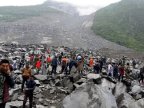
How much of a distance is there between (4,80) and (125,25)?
354 ft

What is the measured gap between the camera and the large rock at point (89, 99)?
688 inches

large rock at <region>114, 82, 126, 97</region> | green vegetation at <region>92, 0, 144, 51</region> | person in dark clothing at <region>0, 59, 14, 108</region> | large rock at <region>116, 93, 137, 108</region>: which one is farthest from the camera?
green vegetation at <region>92, 0, 144, 51</region>

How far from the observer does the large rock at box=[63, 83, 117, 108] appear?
17.5m

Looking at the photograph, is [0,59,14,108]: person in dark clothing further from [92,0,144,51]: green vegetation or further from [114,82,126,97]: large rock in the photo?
[92,0,144,51]: green vegetation

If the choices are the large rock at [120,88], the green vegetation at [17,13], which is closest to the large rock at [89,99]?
the large rock at [120,88]

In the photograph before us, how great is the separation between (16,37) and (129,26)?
4907 cm

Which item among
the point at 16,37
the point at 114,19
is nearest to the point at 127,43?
the point at 16,37

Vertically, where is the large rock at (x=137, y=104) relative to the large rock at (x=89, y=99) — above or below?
below

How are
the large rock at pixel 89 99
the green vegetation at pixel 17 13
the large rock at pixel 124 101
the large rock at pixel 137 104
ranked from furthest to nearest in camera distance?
1. the green vegetation at pixel 17 13
2. the large rock at pixel 124 101
3. the large rock at pixel 137 104
4. the large rock at pixel 89 99

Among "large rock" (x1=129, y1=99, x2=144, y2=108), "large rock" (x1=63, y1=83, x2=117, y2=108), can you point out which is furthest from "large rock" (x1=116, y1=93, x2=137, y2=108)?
"large rock" (x1=63, y1=83, x2=117, y2=108)

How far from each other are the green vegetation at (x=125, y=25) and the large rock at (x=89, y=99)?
6353 cm

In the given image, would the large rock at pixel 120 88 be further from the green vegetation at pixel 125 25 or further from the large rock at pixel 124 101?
the green vegetation at pixel 125 25

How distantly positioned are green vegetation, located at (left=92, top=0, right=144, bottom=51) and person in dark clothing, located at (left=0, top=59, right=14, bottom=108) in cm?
7196

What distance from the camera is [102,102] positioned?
1745cm
